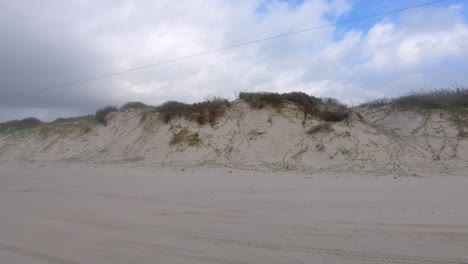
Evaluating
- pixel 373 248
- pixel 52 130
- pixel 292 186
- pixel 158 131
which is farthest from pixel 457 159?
pixel 52 130

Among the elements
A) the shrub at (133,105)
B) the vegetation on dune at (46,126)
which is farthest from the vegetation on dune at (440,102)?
the vegetation on dune at (46,126)

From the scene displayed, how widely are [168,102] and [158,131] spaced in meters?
2.06

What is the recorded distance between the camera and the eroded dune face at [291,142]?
12.6 m

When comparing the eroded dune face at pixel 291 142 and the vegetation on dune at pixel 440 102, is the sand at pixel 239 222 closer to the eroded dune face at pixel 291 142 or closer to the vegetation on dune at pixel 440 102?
the eroded dune face at pixel 291 142

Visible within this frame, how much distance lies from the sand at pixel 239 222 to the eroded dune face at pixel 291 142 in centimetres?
332

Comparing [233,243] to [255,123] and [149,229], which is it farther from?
[255,123]

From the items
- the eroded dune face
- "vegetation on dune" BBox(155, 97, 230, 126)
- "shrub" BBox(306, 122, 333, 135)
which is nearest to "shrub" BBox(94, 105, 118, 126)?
the eroded dune face

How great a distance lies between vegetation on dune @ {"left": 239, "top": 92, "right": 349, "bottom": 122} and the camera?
15.9 meters

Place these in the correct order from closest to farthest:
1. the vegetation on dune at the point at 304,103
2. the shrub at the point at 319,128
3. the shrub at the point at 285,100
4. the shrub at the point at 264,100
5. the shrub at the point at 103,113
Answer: the shrub at the point at 319,128
the vegetation on dune at the point at 304,103
the shrub at the point at 285,100
the shrub at the point at 264,100
the shrub at the point at 103,113

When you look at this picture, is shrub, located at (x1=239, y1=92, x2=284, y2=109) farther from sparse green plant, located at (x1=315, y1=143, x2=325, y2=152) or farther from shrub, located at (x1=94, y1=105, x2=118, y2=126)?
shrub, located at (x1=94, y1=105, x2=118, y2=126)

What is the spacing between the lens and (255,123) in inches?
639

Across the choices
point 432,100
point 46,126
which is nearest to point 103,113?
point 46,126

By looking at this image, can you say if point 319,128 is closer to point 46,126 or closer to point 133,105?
point 133,105

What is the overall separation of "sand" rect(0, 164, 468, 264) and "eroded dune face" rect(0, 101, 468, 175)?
3317mm
